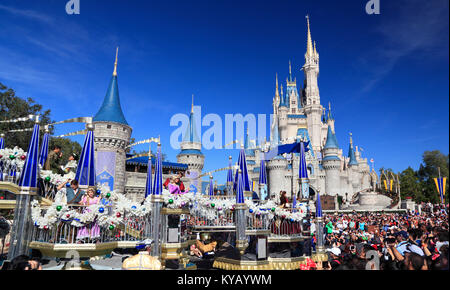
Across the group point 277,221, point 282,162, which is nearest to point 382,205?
point 282,162

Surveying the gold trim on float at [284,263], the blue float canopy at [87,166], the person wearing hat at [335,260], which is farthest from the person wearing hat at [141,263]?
the blue float canopy at [87,166]

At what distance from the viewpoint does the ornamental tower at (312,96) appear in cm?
6550

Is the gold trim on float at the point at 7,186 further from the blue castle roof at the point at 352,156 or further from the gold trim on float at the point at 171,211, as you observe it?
the blue castle roof at the point at 352,156

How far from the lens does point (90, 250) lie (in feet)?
24.7

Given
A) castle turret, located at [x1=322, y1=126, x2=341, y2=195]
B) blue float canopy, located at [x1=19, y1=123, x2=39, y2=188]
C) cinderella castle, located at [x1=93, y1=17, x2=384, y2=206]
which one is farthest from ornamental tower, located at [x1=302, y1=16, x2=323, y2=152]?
blue float canopy, located at [x1=19, y1=123, x2=39, y2=188]

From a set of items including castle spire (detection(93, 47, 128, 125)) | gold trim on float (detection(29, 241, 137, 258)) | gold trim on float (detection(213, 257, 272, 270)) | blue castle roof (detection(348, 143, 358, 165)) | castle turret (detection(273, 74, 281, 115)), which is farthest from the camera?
castle turret (detection(273, 74, 281, 115))

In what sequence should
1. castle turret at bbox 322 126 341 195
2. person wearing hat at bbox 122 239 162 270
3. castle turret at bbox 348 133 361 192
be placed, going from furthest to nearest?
castle turret at bbox 348 133 361 192 → castle turret at bbox 322 126 341 195 → person wearing hat at bbox 122 239 162 270

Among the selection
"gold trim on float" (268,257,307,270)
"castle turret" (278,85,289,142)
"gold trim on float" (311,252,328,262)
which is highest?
"castle turret" (278,85,289,142)

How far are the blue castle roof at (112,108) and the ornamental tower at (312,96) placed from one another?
1885 inches

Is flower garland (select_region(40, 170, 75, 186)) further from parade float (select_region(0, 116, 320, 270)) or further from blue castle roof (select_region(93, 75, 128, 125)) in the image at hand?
blue castle roof (select_region(93, 75, 128, 125))

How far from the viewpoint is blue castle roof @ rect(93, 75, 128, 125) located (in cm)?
2598

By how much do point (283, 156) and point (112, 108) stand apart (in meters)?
36.1

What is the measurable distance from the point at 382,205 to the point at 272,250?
141 ft

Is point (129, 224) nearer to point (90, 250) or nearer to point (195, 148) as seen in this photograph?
point (90, 250)
